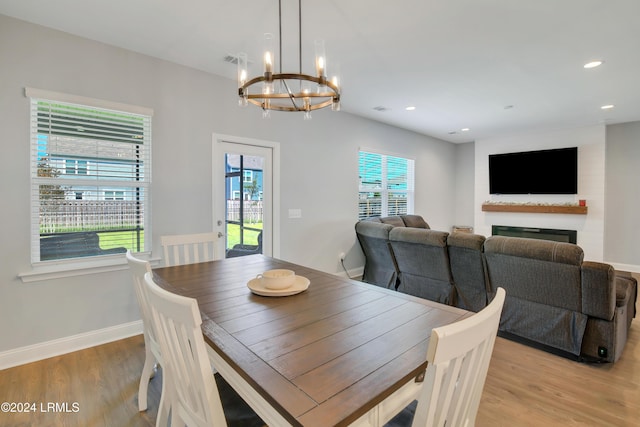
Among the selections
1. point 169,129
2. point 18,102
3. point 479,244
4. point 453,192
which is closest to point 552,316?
point 479,244

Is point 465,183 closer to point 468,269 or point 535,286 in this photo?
point 468,269

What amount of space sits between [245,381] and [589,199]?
6899mm

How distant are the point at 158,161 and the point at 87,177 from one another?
0.60 m

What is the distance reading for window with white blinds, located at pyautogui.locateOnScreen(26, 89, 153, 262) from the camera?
250 centimetres

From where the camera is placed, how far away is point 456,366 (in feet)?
2.44

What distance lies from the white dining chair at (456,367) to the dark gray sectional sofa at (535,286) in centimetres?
199

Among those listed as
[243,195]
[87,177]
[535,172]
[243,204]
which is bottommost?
[243,204]

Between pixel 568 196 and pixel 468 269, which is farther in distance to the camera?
pixel 568 196

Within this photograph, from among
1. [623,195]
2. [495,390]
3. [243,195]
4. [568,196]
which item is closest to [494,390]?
[495,390]

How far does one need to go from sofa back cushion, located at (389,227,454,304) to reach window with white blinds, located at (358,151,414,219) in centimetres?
164

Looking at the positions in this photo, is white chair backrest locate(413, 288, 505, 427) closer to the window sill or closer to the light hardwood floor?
the light hardwood floor

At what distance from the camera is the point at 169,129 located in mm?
3092

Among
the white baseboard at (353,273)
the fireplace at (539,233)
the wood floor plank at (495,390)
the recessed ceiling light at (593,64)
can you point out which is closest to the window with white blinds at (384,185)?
the white baseboard at (353,273)

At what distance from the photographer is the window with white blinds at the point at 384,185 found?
534cm
